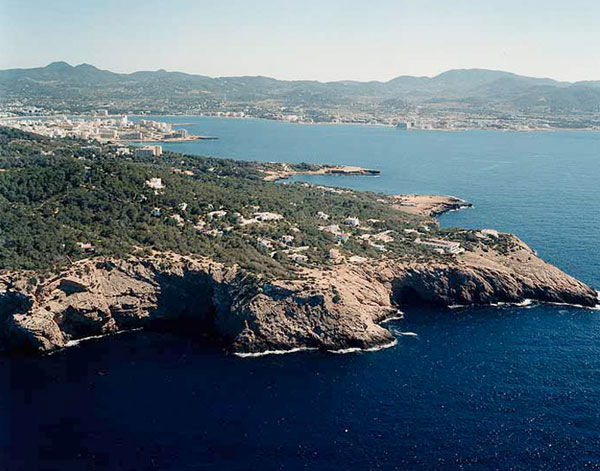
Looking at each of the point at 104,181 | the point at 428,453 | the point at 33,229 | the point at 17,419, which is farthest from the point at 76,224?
the point at 428,453

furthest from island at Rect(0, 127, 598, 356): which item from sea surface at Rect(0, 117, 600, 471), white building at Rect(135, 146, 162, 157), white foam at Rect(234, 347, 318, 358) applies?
white building at Rect(135, 146, 162, 157)

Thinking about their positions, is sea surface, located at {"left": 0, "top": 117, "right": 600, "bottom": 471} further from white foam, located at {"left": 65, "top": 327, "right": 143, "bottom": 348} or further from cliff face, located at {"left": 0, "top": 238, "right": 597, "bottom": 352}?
cliff face, located at {"left": 0, "top": 238, "right": 597, "bottom": 352}

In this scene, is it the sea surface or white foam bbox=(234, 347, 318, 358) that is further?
white foam bbox=(234, 347, 318, 358)

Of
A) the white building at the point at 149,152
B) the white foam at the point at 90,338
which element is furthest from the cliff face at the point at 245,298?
the white building at the point at 149,152

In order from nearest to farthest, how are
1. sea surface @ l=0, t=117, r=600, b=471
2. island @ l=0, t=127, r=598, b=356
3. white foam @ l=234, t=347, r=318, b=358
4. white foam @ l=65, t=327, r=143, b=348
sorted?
sea surface @ l=0, t=117, r=600, b=471 < white foam @ l=234, t=347, r=318, b=358 < white foam @ l=65, t=327, r=143, b=348 < island @ l=0, t=127, r=598, b=356

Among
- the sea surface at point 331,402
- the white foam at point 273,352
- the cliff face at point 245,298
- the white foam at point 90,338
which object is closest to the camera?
the sea surface at point 331,402

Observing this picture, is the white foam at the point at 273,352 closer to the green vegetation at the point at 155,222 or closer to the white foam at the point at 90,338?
the green vegetation at the point at 155,222

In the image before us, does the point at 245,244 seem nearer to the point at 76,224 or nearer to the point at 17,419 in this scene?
the point at 76,224

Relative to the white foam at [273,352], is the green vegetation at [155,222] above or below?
above

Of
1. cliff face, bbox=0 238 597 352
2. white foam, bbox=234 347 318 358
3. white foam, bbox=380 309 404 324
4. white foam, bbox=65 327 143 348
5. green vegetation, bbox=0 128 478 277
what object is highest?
green vegetation, bbox=0 128 478 277
